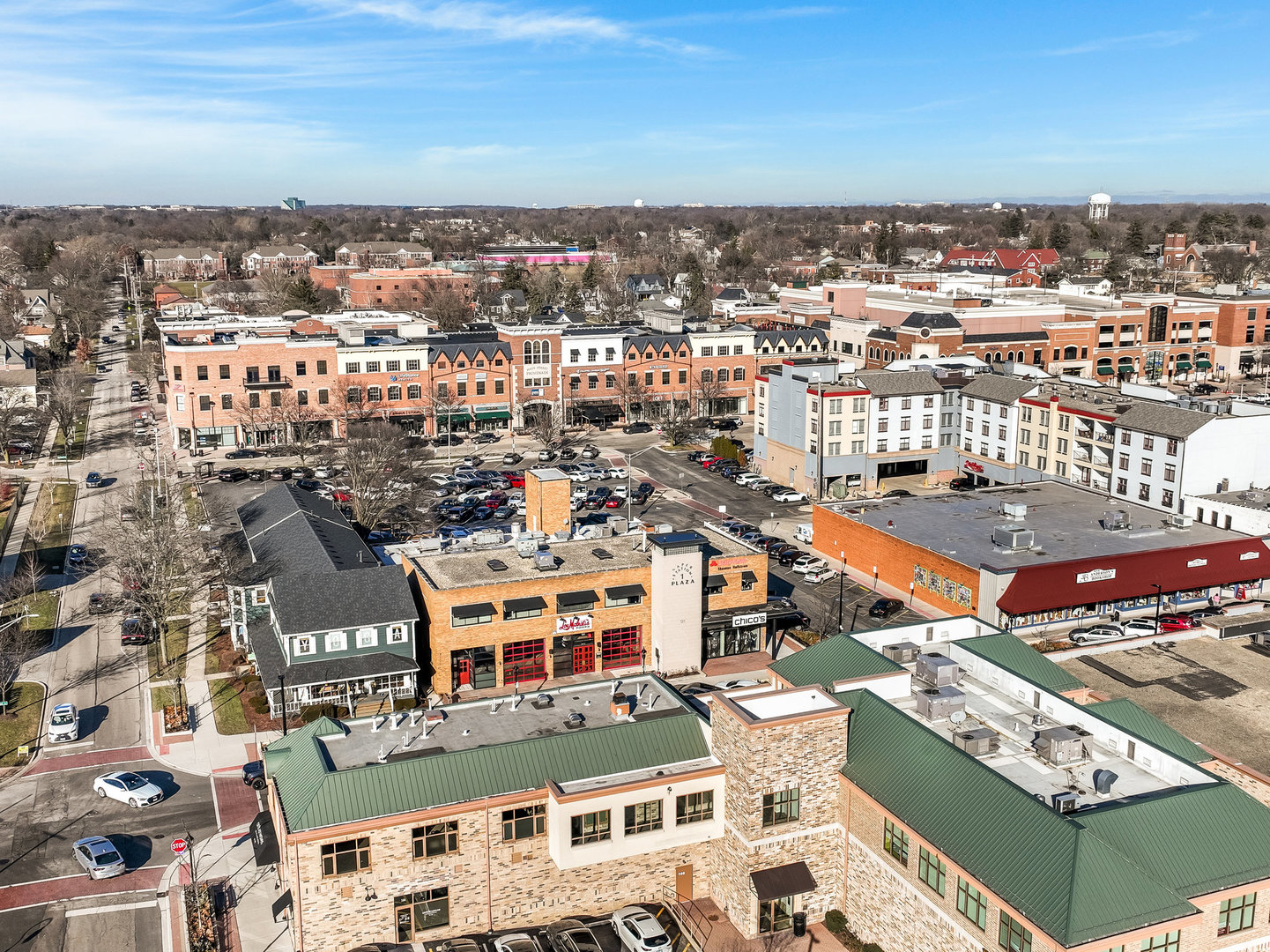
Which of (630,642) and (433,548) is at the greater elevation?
(433,548)

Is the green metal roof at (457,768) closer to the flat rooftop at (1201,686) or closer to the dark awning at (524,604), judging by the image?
the dark awning at (524,604)

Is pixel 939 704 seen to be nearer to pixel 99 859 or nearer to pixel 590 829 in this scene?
pixel 590 829

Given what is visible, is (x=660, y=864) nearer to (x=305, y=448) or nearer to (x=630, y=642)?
(x=630, y=642)

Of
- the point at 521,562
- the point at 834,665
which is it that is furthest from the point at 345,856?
the point at 521,562

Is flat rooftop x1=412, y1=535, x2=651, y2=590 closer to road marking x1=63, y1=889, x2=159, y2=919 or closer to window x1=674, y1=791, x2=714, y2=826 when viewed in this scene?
window x1=674, y1=791, x2=714, y2=826

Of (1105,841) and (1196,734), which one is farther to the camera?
(1196,734)

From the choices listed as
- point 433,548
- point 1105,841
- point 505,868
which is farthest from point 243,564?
point 1105,841
